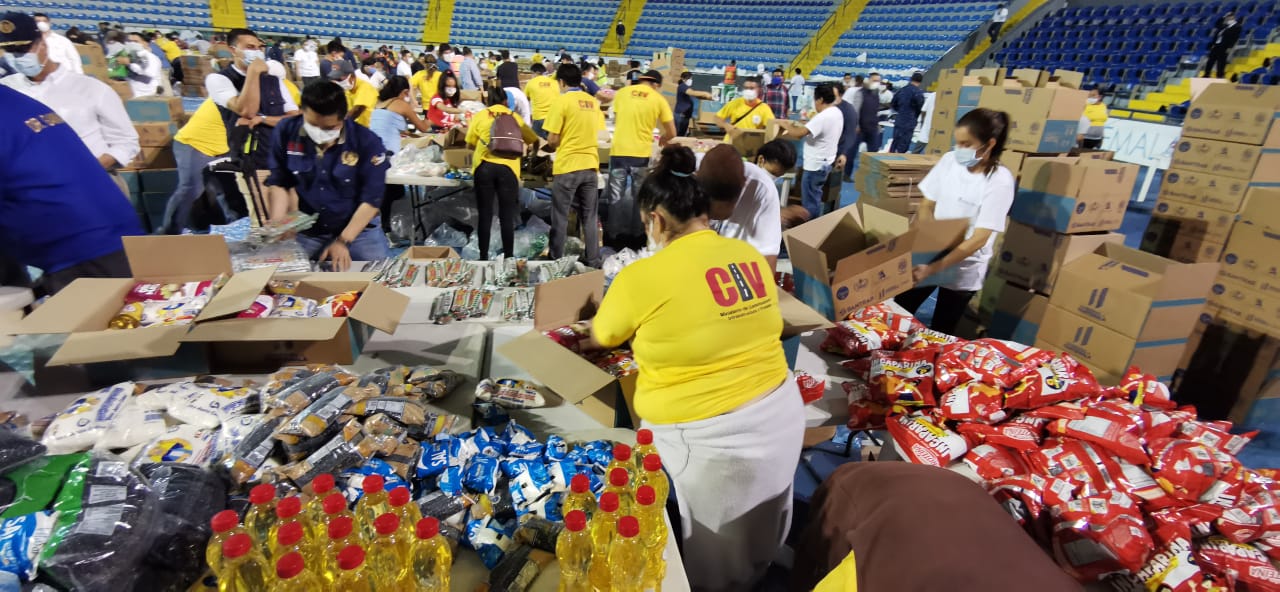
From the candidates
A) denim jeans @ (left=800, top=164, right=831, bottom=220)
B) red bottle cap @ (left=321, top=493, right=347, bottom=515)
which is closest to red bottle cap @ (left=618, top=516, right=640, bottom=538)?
red bottle cap @ (left=321, top=493, right=347, bottom=515)

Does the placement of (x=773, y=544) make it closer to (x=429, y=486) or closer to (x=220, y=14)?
(x=429, y=486)

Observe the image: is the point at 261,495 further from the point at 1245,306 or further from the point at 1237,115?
the point at 1237,115

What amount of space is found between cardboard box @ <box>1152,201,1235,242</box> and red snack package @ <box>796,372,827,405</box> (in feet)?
9.95

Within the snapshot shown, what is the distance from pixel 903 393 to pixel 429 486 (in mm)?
1713

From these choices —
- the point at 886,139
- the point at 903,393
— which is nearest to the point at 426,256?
the point at 903,393

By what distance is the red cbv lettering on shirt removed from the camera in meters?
1.68

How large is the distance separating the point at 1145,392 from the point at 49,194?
4.27m

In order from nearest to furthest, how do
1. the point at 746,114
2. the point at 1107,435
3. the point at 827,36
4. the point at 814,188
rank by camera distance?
the point at 1107,435 → the point at 814,188 → the point at 746,114 → the point at 827,36

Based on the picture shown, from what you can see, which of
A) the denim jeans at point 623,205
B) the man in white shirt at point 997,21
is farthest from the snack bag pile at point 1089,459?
the man in white shirt at point 997,21

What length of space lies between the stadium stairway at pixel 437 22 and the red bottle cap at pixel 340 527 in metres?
21.6

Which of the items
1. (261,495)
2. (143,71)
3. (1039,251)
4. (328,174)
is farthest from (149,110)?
(1039,251)

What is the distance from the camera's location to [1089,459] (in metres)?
1.98

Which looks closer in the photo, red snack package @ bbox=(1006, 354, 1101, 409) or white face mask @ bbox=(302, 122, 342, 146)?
red snack package @ bbox=(1006, 354, 1101, 409)

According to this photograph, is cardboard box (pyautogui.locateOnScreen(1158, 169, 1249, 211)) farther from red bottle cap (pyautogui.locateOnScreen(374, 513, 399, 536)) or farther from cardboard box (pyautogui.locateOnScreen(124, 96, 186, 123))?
cardboard box (pyautogui.locateOnScreen(124, 96, 186, 123))
